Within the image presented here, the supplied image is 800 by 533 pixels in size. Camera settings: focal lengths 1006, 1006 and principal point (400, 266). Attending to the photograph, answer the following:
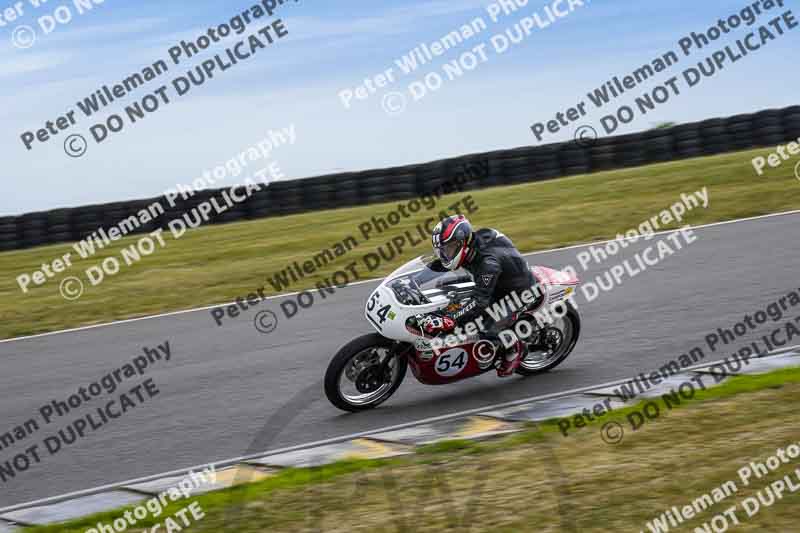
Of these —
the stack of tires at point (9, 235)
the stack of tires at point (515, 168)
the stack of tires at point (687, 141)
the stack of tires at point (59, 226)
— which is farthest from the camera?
the stack of tires at point (687, 141)

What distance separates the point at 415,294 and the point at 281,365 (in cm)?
210

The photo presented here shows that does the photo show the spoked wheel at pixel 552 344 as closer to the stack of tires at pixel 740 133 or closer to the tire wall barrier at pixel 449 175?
the tire wall barrier at pixel 449 175

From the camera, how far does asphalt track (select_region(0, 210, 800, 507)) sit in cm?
775

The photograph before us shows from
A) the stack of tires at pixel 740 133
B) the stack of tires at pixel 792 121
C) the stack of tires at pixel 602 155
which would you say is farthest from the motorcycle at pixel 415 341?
the stack of tires at pixel 792 121

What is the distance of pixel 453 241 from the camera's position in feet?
26.6

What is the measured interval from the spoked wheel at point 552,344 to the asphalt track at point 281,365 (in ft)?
0.40

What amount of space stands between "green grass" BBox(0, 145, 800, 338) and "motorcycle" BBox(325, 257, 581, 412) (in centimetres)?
554

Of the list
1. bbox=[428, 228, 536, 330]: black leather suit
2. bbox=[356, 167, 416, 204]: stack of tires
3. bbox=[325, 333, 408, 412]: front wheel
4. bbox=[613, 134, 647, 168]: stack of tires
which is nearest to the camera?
bbox=[325, 333, 408, 412]: front wheel

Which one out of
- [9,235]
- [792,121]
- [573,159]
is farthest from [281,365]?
[792,121]

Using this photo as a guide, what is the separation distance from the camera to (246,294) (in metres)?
13.9

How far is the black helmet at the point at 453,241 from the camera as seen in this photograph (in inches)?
319

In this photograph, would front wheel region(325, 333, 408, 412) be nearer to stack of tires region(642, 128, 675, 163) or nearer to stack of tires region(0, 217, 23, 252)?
stack of tires region(0, 217, 23, 252)

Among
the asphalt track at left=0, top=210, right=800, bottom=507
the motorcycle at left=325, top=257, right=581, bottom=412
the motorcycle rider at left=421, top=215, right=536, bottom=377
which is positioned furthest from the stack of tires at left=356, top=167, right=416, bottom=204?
the motorcycle rider at left=421, top=215, right=536, bottom=377

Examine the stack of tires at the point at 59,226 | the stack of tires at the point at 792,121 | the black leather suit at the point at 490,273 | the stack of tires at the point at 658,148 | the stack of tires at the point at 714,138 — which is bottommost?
the stack of tires at the point at 792,121
